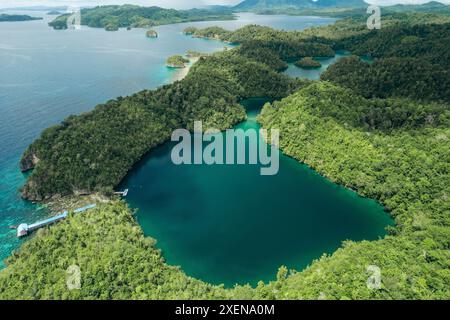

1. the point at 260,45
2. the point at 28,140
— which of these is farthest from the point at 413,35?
the point at 28,140

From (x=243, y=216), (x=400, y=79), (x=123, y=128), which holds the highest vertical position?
(x=400, y=79)

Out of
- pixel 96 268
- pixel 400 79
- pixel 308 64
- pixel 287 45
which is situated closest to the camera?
pixel 96 268

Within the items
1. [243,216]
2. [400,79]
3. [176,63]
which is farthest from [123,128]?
[176,63]

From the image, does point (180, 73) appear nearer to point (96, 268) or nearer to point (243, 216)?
point (243, 216)

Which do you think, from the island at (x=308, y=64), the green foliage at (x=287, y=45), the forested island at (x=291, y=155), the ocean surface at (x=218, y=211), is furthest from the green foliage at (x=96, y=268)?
the island at (x=308, y=64)

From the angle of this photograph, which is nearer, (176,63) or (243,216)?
(243,216)
